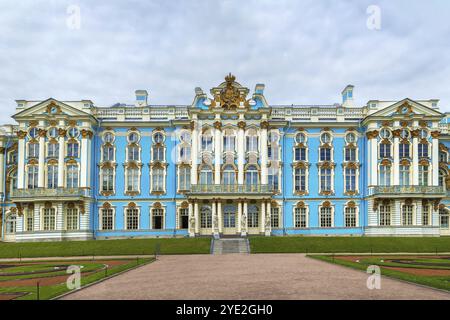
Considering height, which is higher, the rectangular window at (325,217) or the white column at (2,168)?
the white column at (2,168)

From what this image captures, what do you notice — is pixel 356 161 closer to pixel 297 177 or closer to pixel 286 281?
pixel 297 177

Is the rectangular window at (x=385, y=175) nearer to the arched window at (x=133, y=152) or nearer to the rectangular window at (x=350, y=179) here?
the rectangular window at (x=350, y=179)

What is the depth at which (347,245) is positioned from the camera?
3762 centimetres

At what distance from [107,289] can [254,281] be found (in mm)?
5942

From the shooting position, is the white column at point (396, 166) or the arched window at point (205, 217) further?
the white column at point (396, 166)

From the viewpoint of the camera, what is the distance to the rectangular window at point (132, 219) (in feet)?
160

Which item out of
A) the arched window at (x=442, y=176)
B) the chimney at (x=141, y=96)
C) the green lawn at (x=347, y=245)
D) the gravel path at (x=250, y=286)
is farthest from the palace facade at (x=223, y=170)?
the gravel path at (x=250, y=286)

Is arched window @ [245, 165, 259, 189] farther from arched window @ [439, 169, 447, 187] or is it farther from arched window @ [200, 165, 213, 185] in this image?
arched window @ [439, 169, 447, 187]

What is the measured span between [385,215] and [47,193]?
36.2 metres

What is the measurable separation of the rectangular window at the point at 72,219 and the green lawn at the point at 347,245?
1935cm

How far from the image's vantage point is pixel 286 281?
59.8 ft

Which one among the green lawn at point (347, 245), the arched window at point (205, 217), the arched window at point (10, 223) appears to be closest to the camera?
the green lawn at point (347, 245)
